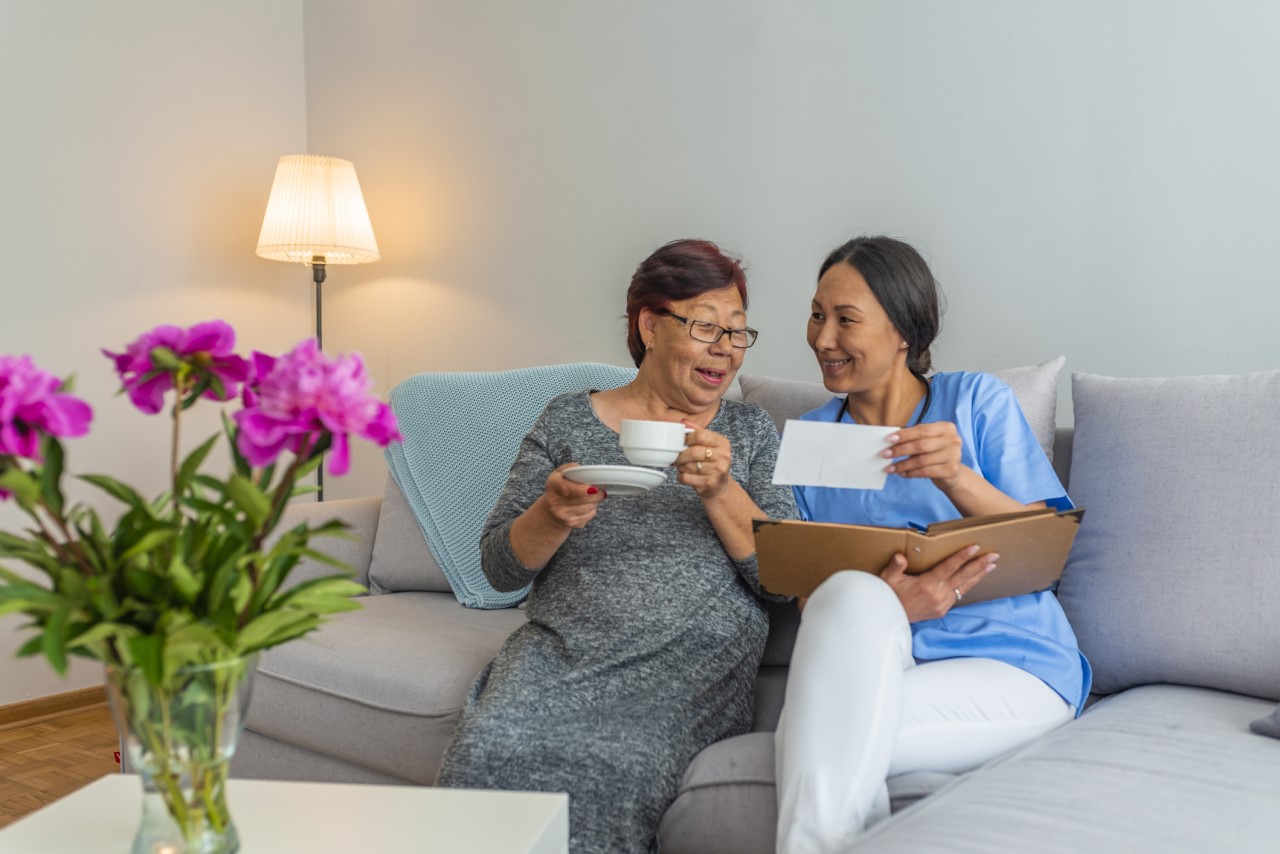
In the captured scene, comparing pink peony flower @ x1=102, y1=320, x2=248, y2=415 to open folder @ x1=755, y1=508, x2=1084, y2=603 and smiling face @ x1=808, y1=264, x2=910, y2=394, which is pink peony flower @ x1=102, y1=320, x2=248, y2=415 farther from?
smiling face @ x1=808, y1=264, x2=910, y2=394

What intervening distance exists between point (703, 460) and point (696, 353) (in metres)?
0.29

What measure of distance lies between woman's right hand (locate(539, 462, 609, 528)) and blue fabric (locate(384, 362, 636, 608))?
703 mm

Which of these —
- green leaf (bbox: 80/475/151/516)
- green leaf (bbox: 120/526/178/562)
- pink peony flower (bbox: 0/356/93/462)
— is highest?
pink peony flower (bbox: 0/356/93/462)

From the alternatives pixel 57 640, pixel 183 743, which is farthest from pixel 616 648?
pixel 57 640

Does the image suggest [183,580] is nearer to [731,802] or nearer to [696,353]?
[731,802]

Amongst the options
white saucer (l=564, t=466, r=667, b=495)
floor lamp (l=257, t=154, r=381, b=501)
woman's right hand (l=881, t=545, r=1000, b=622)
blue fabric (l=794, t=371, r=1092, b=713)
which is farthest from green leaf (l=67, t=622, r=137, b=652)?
floor lamp (l=257, t=154, r=381, b=501)

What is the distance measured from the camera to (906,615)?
4.35 ft

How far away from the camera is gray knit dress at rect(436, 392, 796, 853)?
52.5 inches

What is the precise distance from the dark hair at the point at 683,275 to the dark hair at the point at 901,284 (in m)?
0.19

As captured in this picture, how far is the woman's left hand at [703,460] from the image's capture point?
142 centimetres

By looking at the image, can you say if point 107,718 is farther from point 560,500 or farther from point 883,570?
point 883,570

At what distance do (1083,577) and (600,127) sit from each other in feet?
6.04

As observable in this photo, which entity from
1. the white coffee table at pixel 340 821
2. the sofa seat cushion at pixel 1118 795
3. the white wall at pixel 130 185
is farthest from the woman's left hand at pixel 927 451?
the white wall at pixel 130 185

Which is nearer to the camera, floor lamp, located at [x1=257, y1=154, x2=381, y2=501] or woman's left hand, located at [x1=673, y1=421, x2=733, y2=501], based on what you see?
woman's left hand, located at [x1=673, y1=421, x2=733, y2=501]
